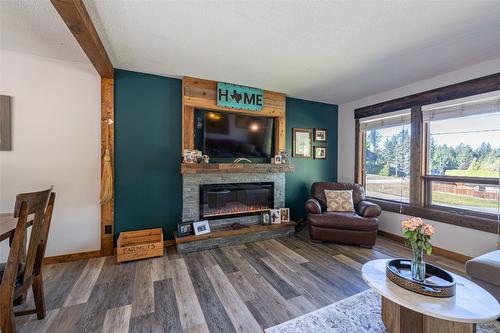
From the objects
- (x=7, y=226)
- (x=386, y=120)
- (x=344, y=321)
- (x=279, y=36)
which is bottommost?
(x=344, y=321)

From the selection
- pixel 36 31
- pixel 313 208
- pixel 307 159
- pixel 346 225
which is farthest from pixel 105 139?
pixel 346 225

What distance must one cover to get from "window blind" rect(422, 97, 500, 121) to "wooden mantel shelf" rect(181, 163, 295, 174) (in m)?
2.16

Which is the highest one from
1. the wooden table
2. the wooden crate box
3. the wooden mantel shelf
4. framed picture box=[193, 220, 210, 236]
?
the wooden mantel shelf

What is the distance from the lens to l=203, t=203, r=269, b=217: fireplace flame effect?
3.30 m

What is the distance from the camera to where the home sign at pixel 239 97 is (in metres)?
3.23

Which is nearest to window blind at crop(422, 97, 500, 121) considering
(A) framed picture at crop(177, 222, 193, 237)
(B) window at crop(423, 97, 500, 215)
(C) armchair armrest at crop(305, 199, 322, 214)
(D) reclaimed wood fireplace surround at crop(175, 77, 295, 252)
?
(B) window at crop(423, 97, 500, 215)

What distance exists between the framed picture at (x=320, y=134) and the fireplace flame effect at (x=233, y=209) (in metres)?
1.80

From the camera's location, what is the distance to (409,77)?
3016mm

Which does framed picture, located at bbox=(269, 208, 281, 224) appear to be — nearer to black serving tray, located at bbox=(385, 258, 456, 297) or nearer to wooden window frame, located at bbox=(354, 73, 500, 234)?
wooden window frame, located at bbox=(354, 73, 500, 234)

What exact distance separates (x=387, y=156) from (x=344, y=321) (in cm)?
302

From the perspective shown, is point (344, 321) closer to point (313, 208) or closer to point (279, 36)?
point (313, 208)

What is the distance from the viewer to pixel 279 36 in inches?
79.7

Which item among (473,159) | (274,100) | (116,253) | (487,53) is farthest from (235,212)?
(487,53)

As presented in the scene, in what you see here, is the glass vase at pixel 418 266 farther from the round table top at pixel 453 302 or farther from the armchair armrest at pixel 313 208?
the armchair armrest at pixel 313 208
